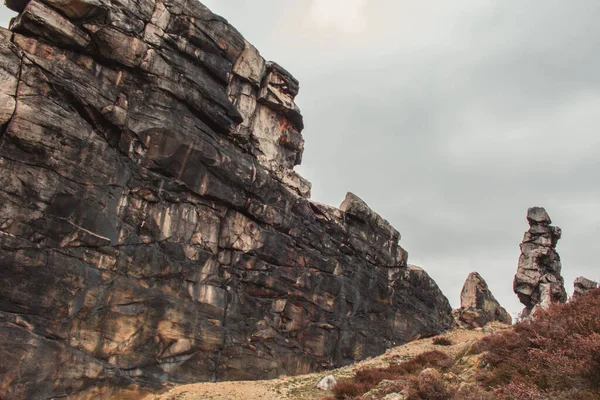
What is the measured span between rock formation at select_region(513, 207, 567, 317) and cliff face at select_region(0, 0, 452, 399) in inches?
853

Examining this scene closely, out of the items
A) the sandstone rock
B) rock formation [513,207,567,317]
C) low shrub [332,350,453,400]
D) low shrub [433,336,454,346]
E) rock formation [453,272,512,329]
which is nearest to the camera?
low shrub [332,350,453,400]

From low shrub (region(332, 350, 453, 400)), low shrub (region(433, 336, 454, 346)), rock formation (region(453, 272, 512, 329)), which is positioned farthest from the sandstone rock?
rock formation (region(453, 272, 512, 329))

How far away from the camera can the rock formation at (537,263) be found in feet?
181

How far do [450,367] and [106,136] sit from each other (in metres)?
23.6

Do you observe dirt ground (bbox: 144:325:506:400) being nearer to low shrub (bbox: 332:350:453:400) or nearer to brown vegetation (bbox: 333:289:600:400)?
low shrub (bbox: 332:350:453:400)

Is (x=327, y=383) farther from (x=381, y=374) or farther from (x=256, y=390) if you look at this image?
(x=256, y=390)

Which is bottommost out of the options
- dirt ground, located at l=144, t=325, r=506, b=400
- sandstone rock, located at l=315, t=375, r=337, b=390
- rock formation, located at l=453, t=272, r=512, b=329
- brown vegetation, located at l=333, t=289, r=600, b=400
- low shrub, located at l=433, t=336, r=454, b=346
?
dirt ground, located at l=144, t=325, r=506, b=400

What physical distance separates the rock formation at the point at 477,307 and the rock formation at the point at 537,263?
5061 mm

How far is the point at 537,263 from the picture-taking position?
56.2 meters

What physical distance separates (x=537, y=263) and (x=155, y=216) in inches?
1758

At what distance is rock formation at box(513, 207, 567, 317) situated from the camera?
2172 inches

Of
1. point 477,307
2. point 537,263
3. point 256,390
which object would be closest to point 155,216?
point 256,390

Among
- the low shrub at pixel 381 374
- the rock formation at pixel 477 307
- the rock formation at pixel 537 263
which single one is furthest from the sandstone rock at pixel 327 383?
the rock formation at pixel 537 263

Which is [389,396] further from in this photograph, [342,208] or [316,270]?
[342,208]
